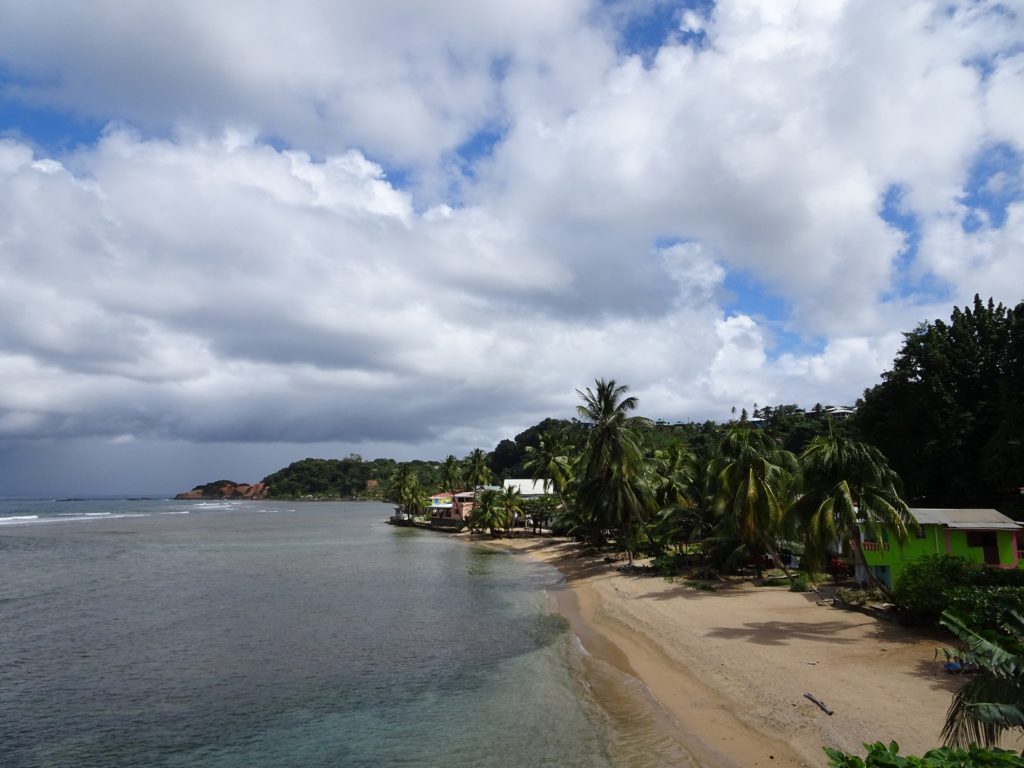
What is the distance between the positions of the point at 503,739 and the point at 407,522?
3467 inches

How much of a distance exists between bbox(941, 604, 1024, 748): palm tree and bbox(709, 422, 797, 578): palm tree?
67.9 ft

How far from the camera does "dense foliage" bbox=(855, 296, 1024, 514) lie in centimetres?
3819

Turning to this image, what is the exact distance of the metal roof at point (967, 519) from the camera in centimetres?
2389

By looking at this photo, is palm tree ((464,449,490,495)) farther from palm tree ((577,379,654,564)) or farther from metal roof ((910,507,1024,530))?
metal roof ((910,507,1024,530))

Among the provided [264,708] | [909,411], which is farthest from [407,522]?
[264,708]

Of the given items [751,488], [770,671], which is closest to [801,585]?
[751,488]

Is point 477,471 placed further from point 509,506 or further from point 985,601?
point 985,601

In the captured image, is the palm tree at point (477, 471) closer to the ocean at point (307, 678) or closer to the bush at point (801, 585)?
the ocean at point (307, 678)

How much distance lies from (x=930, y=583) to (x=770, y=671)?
5.52 meters

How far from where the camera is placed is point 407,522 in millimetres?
99875

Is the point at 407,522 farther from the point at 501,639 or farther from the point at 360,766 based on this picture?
the point at 360,766

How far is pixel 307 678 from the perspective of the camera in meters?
19.4

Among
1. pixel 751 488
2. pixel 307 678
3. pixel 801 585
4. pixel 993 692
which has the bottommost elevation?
pixel 307 678

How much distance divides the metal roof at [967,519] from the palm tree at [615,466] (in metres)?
17.1
